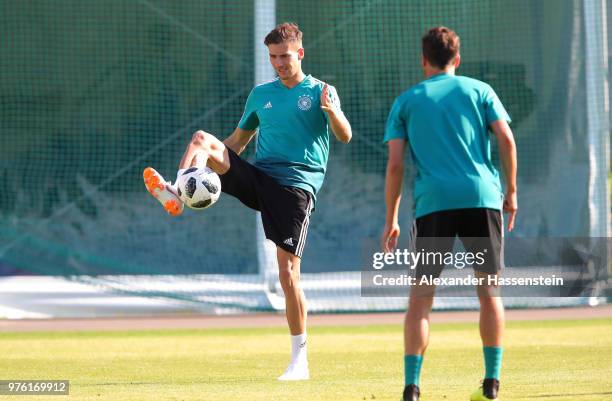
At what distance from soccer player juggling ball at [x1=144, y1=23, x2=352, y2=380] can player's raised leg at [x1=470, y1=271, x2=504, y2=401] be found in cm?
196

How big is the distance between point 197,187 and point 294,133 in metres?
0.84

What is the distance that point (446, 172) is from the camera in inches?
225

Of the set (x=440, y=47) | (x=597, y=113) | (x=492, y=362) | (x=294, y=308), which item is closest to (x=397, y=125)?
(x=440, y=47)

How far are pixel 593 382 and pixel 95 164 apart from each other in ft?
29.2

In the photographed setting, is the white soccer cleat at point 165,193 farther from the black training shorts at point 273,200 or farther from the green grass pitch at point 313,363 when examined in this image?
the green grass pitch at point 313,363

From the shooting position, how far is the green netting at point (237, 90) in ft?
48.2

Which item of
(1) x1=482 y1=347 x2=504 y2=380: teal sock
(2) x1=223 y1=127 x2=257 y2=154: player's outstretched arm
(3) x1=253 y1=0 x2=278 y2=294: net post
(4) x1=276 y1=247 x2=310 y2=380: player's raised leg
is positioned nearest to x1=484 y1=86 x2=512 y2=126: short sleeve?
(1) x1=482 y1=347 x2=504 y2=380: teal sock

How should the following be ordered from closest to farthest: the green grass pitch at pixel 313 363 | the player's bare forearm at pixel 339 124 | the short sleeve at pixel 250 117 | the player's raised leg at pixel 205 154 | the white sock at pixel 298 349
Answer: the green grass pitch at pixel 313 363 → the player's raised leg at pixel 205 154 → the player's bare forearm at pixel 339 124 → the white sock at pixel 298 349 → the short sleeve at pixel 250 117

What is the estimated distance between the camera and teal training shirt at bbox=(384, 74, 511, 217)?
5699 millimetres

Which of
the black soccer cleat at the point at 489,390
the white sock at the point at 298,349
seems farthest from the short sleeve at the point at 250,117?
the black soccer cleat at the point at 489,390

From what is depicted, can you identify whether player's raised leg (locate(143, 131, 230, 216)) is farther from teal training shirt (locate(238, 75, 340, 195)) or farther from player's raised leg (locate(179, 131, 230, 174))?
teal training shirt (locate(238, 75, 340, 195))

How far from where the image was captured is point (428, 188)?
5742 millimetres

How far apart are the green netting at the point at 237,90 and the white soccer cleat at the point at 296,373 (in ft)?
23.3

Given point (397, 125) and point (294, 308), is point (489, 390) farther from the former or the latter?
point (294, 308)
